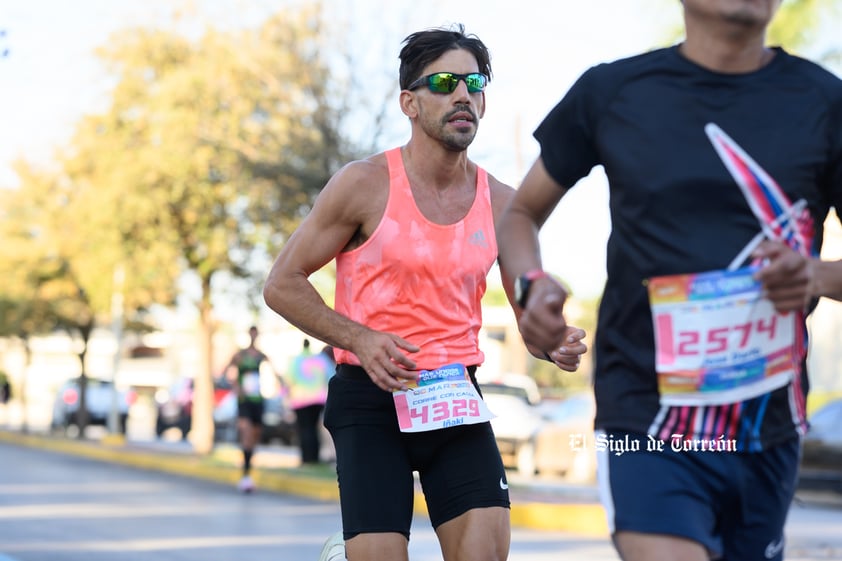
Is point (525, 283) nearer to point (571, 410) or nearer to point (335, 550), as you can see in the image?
point (335, 550)

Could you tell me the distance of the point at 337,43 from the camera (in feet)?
64.9

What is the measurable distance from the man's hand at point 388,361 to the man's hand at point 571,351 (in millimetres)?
429

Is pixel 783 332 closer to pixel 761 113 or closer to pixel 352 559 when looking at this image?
pixel 761 113

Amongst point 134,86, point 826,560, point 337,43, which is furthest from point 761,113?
point 134,86

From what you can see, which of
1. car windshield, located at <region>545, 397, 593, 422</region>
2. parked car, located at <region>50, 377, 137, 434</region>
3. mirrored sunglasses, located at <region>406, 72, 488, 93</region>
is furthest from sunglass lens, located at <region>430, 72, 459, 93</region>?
parked car, located at <region>50, 377, 137, 434</region>

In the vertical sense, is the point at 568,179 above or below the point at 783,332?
above

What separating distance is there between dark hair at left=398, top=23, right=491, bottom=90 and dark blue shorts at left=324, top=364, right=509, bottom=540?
3.44 ft

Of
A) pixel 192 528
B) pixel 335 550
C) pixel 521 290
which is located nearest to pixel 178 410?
pixel 192 528

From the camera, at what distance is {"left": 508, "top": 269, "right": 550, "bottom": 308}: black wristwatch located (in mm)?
3262

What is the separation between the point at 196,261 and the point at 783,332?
913 inches

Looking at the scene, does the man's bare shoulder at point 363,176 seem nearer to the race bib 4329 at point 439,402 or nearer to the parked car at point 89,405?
the race bib 4329 at point 439,402

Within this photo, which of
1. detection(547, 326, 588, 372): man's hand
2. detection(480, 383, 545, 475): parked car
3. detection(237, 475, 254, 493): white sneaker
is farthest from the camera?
detection(480, 383, 545, 475): parked car

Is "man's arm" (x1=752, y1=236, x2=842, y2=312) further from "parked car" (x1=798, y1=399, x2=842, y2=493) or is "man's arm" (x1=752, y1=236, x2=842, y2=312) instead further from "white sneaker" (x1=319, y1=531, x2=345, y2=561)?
"parked car" (x1=798, y1=399, x2=842, y2=493)

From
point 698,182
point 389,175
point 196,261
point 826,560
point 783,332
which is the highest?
point 196,261
